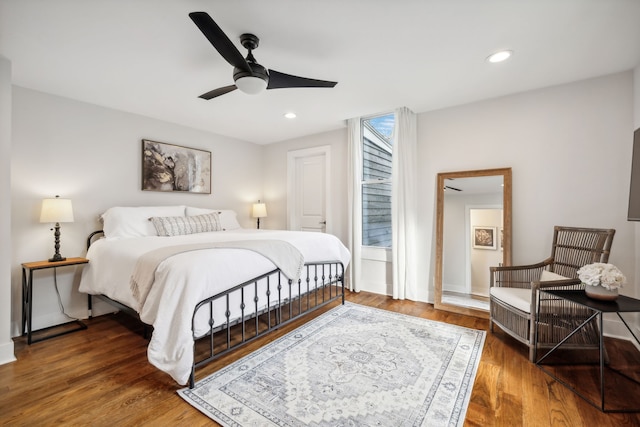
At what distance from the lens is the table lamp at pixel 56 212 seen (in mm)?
2648

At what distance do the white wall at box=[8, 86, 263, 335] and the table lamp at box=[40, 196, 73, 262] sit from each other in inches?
9.6

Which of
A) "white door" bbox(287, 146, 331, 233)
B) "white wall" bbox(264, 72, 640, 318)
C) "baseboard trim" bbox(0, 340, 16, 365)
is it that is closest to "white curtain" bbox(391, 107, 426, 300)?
"white wall" bbox(264, 72, 640, 318)

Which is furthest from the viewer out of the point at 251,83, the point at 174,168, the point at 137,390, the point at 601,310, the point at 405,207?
the point at 174,168

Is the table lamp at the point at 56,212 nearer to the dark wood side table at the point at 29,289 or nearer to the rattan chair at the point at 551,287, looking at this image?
the dark wood side table at the point at 29,289

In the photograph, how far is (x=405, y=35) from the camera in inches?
79.7

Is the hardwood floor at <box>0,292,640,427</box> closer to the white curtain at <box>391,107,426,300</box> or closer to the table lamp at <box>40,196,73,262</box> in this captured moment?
the table lamp at <box>40,196,73,262</box>

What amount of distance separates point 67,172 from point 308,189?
10.0 ft

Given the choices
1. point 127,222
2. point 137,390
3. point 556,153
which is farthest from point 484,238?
point 127,222

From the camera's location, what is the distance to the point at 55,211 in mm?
2666

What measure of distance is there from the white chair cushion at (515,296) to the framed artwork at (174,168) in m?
3.92

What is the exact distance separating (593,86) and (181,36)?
3649 millimetres

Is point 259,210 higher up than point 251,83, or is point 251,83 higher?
point 251,83

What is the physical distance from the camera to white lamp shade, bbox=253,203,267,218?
15.9 feet

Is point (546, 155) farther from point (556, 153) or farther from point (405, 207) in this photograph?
point (405, 207)
